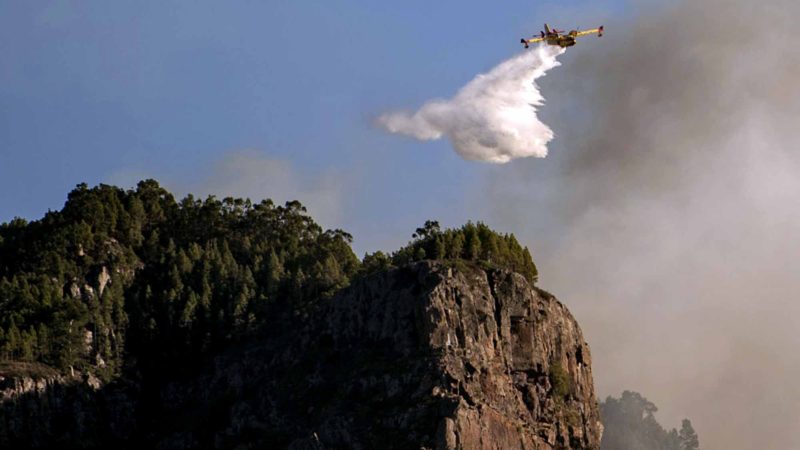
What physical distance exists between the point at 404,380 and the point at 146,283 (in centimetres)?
3832

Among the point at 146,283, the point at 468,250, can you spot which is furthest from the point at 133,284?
the point at 468,250

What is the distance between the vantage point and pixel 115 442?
168 m

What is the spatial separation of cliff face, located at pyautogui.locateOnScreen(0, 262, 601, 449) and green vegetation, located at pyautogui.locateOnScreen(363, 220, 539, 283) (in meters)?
6.29

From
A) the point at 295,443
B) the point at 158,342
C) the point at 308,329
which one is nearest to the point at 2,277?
the point at 158,342

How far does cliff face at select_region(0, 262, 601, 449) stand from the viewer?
151 meters

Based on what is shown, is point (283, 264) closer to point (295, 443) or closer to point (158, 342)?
point (158, 342)

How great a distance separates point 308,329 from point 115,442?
17.0 metres

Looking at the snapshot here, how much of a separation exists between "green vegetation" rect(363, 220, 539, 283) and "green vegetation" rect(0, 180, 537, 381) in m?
0.15

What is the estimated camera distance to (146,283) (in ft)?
607

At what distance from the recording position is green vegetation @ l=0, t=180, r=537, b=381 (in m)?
172

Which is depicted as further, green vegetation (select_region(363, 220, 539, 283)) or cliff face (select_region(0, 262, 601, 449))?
green vegetation (select_region(363, 220, 539, 283))

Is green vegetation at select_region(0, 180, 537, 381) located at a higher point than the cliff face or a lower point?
higher

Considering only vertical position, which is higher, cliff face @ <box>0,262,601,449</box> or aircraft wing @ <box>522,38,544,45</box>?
aircraft wing @ <box>522,38,544,45</box>

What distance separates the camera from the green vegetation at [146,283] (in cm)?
17250
